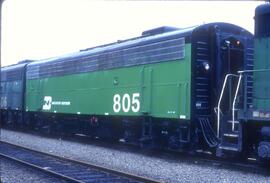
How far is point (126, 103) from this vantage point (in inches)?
592

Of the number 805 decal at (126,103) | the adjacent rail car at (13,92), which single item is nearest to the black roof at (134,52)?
the number 805 decal at (126,103)

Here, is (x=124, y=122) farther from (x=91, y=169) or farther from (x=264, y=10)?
(x=264, y=10)

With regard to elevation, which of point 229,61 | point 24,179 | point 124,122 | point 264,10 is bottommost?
point 24,179

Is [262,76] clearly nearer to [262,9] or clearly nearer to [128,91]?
[262,9]

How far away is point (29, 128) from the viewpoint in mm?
25281

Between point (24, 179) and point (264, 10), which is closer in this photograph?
point (24, 179)

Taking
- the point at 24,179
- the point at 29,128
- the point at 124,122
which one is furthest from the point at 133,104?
the point at 29,128

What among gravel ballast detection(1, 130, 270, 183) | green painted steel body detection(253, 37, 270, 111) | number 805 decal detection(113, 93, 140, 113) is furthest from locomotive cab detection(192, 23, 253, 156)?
number 805 decal detection(113, 93, 140, 113)

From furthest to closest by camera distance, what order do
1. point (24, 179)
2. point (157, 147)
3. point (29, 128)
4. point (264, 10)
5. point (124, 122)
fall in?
1. point (29, 128)
2. point (124, 122)
3. point (157, 147)
4. point (264, 10)
5. point (24, 179)

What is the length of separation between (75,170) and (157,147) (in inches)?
152

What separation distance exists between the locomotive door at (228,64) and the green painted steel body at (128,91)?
3.20ft

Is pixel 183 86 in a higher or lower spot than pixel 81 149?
higher

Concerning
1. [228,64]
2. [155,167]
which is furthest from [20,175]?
[228,64]

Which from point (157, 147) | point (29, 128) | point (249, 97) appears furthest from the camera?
point (29, 128)
